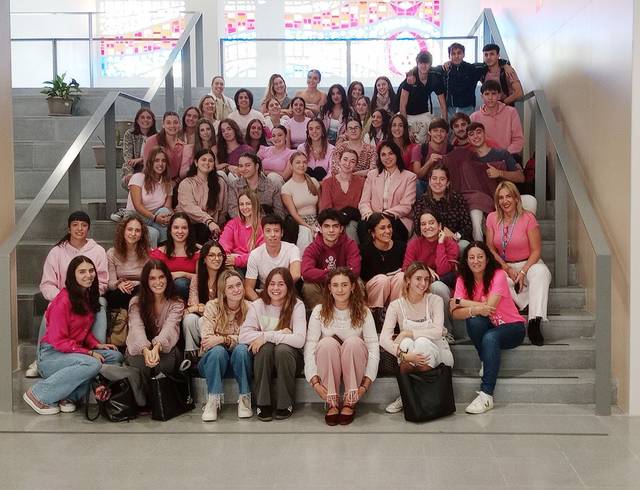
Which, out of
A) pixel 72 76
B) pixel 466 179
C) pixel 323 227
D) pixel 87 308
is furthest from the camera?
pixel 72 76

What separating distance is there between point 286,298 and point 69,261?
1499 millimetres

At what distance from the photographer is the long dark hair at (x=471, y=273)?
229 inches

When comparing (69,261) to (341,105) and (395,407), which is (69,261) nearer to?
(395,407)

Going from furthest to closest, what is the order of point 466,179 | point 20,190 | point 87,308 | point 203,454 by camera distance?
point 20,190, point 466,179, point 87,308, point 203,454

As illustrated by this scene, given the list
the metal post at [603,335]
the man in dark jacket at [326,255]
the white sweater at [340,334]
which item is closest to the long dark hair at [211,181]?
the man in dark jacket at [326,255]

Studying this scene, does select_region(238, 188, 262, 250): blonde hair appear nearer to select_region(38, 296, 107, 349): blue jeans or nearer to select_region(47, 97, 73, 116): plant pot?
select_region(38, 296, 107, 349): blue jeans

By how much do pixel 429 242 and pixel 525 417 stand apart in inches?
54.7

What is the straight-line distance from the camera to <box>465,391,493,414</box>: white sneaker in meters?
5.46

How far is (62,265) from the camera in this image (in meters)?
6.14

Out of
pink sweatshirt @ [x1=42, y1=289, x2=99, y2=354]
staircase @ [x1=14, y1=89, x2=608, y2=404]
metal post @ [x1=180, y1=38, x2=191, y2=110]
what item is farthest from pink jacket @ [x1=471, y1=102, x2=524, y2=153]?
pink sweatshirt @ [x1=42, y1=289, x2=99, y2=354]

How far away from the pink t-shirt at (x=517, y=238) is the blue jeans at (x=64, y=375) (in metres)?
2.68

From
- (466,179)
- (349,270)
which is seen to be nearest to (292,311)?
(349,270)

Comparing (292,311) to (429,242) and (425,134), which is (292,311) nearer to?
(429,242)

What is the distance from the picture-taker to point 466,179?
Result: 7008 mm
